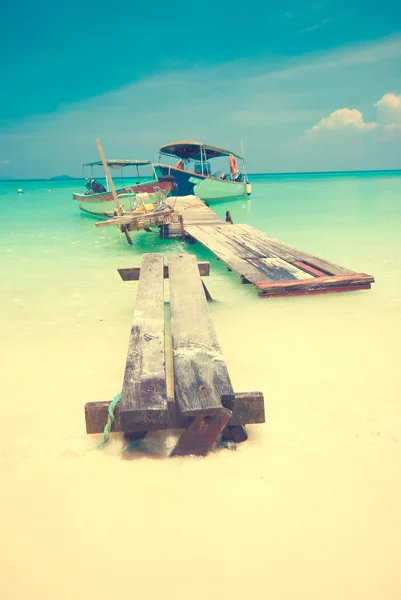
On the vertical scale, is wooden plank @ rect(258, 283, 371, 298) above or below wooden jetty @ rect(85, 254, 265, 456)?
below

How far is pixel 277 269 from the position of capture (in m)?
6.74

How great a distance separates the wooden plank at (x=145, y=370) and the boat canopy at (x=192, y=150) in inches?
778

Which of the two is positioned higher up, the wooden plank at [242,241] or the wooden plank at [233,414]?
the wooden plank at [242,241]

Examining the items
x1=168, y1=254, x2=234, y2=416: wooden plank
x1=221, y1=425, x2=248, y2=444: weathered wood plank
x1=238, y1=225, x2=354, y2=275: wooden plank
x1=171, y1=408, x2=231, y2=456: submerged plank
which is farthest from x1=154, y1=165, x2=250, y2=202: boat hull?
x1=171, y1=408, x2=231, y2=456: submerged plank

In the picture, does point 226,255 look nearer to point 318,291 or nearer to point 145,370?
point 318,291

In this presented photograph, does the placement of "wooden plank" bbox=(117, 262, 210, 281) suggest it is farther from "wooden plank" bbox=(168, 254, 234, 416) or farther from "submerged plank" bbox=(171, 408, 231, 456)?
"submerged plank" bbox=(171, 408, 231, 456)

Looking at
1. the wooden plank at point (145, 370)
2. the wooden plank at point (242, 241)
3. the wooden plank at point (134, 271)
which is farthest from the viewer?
the wooden plank at point (242, 241)

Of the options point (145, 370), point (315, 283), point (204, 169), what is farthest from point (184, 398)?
point (204, 169)

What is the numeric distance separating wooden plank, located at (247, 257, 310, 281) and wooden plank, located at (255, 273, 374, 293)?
258mm

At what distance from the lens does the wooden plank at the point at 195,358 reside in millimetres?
2277

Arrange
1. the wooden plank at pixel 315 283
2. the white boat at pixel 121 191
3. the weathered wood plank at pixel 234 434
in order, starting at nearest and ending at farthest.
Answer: the weathered wood plank at pixel 234 434
the wooden plank at pixel 315 283
the white boat at pixel 121 191

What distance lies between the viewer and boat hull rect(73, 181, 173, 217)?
17.5 m

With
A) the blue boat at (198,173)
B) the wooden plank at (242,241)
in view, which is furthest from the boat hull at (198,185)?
the wooden plank at (242,241)

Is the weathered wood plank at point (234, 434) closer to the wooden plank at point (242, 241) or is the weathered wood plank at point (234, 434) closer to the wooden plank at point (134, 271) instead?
the wooden plank at point (134, 271)
